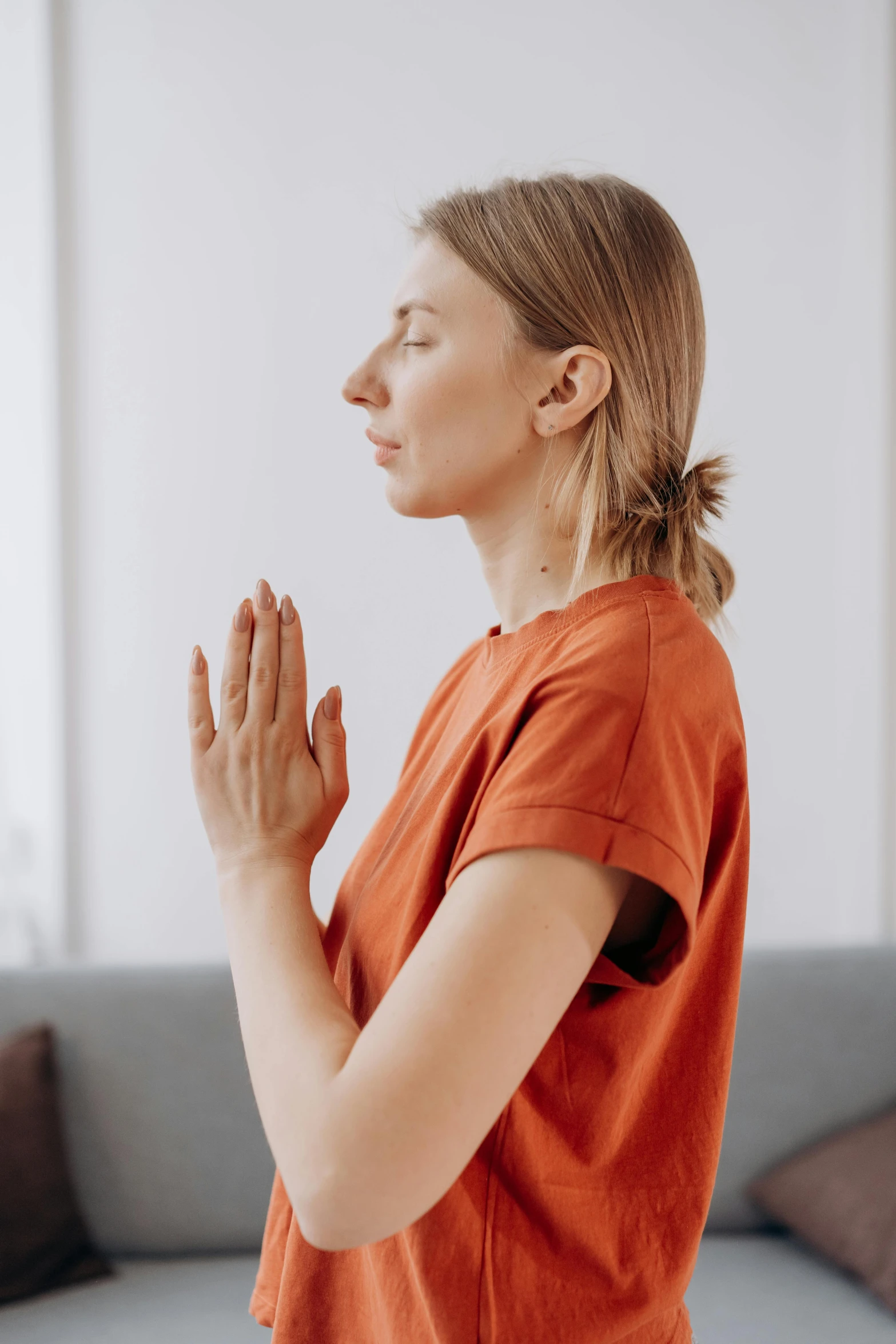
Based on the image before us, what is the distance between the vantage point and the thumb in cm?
83

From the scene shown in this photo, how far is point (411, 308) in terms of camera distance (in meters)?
0.88

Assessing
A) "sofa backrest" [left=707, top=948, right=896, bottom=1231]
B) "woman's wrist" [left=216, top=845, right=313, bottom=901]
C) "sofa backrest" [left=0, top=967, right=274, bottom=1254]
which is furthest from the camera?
"sofa backrest" [left=707, top=948, right=896, bottom=1231]

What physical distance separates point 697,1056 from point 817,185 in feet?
6.69

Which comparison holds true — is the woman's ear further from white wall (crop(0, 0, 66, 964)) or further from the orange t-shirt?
white wall (crop(0, 0, 66, 964))

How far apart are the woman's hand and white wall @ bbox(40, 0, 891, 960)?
128 cm

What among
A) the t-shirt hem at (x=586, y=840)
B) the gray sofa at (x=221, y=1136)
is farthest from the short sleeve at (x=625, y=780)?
the gray sofa at (x=221, y=1136)

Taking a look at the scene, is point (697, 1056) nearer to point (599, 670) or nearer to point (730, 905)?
point (730, 905)

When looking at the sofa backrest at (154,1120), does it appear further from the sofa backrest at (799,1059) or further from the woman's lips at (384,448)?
the woman's lips at (384,448)

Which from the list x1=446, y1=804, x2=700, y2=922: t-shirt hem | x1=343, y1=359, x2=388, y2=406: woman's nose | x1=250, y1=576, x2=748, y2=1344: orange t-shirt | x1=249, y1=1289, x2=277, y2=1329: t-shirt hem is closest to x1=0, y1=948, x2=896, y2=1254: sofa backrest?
x1=249, y1=1289, x2=277, y2=1329: t-shirt hem

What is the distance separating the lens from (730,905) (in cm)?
78

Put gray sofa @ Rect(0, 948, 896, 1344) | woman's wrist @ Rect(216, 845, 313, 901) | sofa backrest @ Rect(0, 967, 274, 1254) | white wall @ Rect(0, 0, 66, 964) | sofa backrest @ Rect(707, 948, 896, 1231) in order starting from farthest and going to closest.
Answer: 1. white wall @ Rect(0, 0, 66, 964)
2. sofa backrest @ Rect(707, 948, 896, 1231)
3. sofa backrest @ Rect(0, 967, 274, 1254)
4. gray sofa @ Rect(0, 948, 896, 1344)
5. woman's wrist @ Rect(216, 845, 313, 901)

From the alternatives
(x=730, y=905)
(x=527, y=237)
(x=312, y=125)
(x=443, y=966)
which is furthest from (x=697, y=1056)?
(x=312, y=125)

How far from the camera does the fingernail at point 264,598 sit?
0.83m

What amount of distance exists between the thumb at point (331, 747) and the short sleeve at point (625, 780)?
181 millimetres
